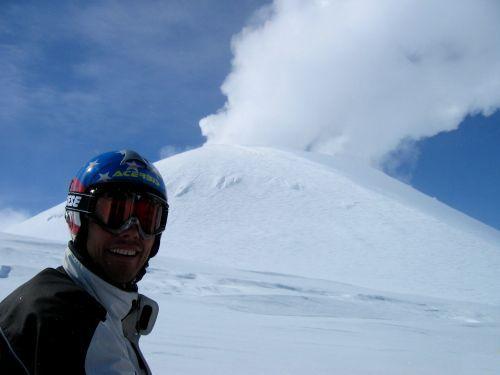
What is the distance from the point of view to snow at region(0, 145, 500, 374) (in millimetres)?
5707

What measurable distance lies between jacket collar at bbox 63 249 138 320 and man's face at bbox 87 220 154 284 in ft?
0.42

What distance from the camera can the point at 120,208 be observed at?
75.6 inches

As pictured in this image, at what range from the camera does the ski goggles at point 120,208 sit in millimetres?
1869

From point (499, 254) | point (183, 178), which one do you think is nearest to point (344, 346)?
point (499, 254)

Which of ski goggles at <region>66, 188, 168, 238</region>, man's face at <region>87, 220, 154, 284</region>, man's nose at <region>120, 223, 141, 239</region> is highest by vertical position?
ski goggles at <region>66, 188, 168, 238</region>

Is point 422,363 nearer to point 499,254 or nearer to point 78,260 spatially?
point 78,260

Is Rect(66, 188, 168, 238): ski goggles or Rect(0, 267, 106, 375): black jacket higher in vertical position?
Rect(66, 188, 168, 238): ski goggles

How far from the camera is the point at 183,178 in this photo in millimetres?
36906

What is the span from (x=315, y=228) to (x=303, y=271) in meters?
7.61

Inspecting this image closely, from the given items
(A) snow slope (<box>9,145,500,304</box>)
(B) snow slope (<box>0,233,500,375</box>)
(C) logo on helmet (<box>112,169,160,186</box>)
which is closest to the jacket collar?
(C) logo on helmet (<box>112,169,160,186</box>)

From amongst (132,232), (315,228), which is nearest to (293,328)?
(132,232)

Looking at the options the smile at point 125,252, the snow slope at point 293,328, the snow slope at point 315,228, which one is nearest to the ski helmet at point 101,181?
the smile at point 125,252

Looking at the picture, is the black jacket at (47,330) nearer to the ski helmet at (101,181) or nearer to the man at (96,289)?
the man at (96,289)

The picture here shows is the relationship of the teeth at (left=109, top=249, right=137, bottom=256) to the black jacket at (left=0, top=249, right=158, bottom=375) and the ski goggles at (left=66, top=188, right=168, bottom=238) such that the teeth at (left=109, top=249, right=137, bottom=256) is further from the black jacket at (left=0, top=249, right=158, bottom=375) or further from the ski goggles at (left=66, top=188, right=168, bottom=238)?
the black jacket at (left=0, top=249, right=158, bottom=375)
